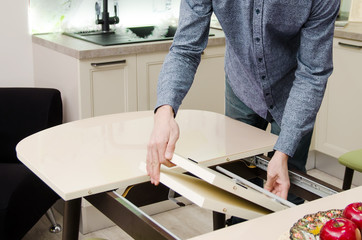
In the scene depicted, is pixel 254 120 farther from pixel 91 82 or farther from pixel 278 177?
pixel 91 82

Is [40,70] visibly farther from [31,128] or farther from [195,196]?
[195,196]

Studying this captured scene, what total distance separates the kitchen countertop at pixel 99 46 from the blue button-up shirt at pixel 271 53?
1.00 metres

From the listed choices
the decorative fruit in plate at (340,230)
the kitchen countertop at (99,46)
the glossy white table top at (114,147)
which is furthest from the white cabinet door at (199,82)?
the decorative fruit in plate at (340,230)

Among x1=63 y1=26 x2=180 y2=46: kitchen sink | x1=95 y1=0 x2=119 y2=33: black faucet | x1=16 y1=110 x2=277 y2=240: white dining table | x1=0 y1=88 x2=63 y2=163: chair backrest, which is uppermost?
x1=95 y1=0 x2=119 y2=33: black faucet

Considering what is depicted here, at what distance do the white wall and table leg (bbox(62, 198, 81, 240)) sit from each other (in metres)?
1.57

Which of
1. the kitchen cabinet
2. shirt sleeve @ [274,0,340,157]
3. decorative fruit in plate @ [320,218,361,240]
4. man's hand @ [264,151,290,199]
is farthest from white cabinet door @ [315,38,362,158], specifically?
decorative fruit in plate @ [320,218,361,240]

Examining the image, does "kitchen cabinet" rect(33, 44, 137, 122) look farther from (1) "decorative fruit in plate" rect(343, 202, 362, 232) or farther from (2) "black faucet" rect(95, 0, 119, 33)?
(1) "decorative fruit in plate" rect(343, 202, 362, 232)

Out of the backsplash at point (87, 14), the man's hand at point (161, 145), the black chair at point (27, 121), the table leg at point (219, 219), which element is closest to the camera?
the man's hand at point (161, 145)

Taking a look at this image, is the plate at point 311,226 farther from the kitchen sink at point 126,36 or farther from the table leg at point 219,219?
the kitchen sink at point 126,36

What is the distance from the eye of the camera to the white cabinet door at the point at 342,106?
3.21 metres

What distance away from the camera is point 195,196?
130cm

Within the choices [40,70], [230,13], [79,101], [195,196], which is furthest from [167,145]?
[40,70]

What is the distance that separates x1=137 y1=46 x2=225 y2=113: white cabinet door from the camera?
2.94 m

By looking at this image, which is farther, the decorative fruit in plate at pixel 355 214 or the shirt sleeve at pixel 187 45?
the shirt sleeve at pixel 187 45
